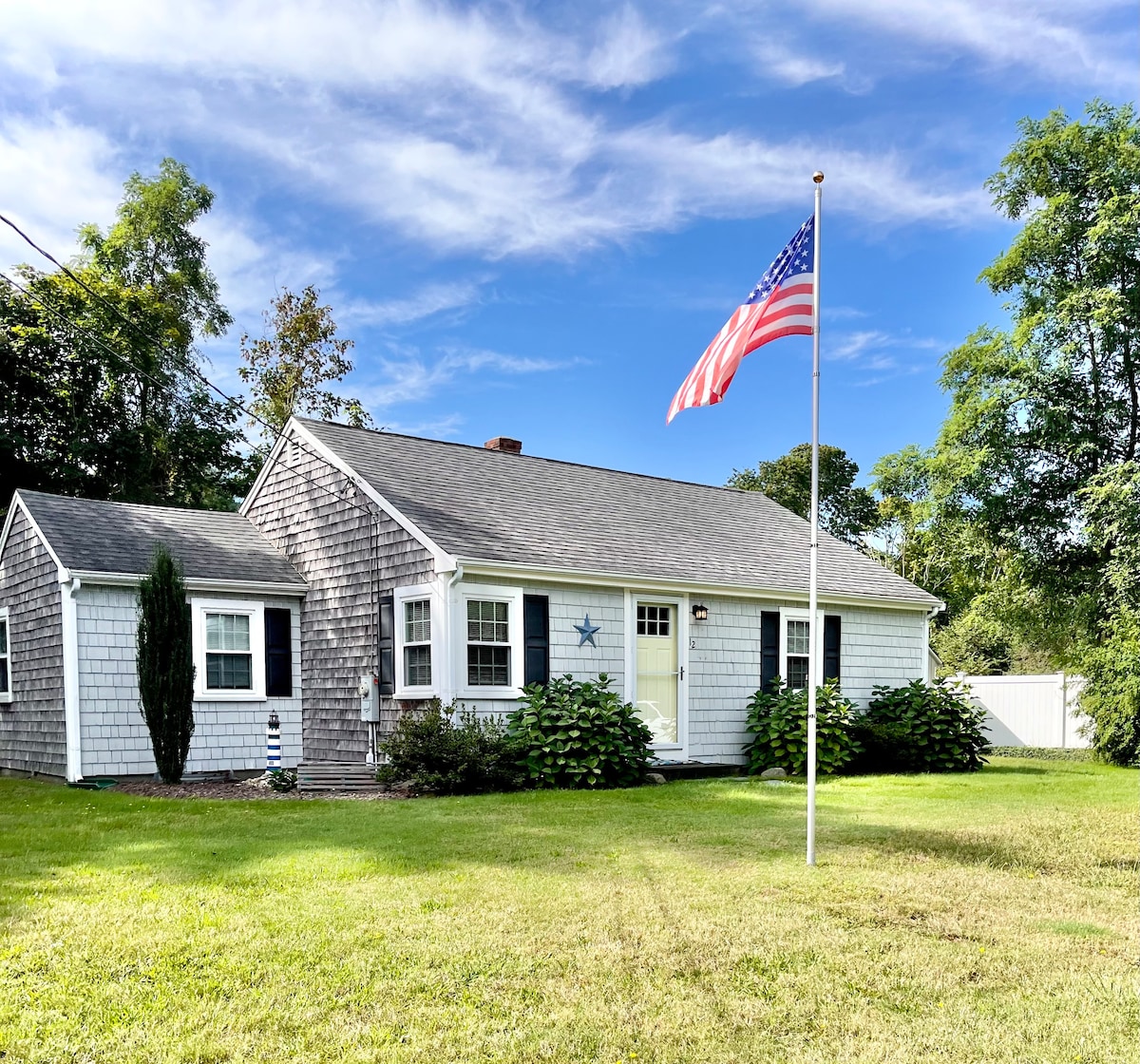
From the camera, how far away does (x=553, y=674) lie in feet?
45.9

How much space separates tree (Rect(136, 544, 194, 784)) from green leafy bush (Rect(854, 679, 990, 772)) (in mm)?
10127

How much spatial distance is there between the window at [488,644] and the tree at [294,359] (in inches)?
737

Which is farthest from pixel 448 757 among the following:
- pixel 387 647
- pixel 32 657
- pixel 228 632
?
pixel 32 657

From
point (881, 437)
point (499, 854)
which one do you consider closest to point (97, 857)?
point (499, 854)

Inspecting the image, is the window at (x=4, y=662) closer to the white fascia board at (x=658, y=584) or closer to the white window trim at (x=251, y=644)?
the white window trim at (x=251, y=644)

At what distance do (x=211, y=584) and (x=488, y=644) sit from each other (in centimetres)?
429

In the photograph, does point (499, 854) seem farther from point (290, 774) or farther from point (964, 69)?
point (964, 69)

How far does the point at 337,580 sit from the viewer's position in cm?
1523

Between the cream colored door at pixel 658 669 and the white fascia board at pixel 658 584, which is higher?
the white fascia board at pixel 658 584

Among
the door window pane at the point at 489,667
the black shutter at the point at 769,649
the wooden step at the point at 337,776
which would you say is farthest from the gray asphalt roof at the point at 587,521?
the wooden step at the point at 337,776

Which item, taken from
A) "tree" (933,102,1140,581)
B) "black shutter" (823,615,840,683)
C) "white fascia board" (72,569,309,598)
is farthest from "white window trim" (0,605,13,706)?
"tree" (933,102,1140,581)

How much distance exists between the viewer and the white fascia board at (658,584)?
43.7ft

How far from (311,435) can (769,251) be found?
32.1 ft

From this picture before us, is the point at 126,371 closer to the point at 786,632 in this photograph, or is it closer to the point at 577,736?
the point at 786,632
